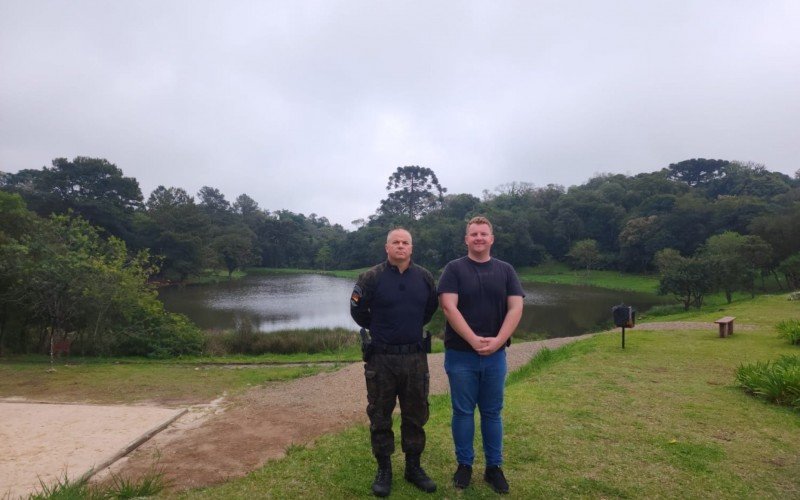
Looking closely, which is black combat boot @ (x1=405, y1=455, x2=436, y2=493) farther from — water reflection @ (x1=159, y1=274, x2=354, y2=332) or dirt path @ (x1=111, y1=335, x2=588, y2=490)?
water reflection @ (x1=159, y1=274, x2=354, y2=332)

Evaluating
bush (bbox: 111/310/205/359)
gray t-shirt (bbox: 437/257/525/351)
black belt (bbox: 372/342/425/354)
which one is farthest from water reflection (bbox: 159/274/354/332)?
gray t-shirt (bbox: 437/257/525/351)

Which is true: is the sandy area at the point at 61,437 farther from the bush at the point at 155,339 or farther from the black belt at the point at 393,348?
the bush at the point at 155,339

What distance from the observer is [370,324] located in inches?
128

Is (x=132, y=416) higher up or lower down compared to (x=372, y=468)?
lower down

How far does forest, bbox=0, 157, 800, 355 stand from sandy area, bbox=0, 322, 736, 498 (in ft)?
22.4

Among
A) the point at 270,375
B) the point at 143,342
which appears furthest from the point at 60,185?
the point at 270,375

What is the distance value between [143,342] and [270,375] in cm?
650

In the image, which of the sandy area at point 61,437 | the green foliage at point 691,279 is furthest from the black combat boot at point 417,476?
the green foliage at point 691,279

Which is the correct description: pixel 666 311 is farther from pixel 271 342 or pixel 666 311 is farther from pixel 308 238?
pixel 308 238

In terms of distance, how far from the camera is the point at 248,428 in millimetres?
5797

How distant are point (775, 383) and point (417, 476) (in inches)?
Answer: 176

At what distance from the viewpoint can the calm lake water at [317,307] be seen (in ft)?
73.0

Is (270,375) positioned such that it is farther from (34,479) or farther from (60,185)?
(60,185)

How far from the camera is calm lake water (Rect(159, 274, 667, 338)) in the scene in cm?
2224
